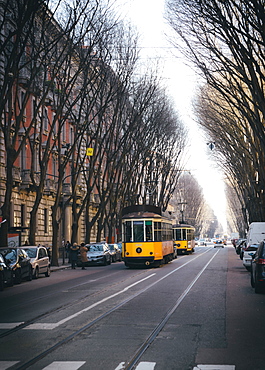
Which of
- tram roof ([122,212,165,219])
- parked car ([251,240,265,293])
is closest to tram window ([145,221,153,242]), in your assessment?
tram roof ([122,212,165,219])

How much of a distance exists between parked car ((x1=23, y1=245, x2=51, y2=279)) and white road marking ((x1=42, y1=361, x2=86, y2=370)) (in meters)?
20.6

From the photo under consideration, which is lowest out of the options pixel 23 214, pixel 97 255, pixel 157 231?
pixel 97 255

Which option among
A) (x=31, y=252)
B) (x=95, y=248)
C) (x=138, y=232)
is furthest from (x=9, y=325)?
Answer: (x=95, y=248)

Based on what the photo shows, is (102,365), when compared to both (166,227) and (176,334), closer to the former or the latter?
(176,334)

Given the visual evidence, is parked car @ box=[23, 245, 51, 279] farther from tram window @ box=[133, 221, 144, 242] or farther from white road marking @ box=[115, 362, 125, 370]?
white road marking @ box=[115, 362, 125, 370]

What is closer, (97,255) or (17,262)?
(17,262)

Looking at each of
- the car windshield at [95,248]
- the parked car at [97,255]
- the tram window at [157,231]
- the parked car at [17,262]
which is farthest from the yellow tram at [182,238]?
the parked car at [17,262]

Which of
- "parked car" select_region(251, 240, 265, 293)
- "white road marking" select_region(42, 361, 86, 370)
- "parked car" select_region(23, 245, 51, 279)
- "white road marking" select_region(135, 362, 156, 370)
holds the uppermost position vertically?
"parked car" select_region(23, 245, 51, 279)

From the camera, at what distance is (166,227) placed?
40.4m

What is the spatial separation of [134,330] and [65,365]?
11.0 ft

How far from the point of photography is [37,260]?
1172 inches

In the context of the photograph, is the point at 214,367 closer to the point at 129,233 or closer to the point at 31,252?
the point at 31,252

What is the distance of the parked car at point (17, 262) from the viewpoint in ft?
84.5

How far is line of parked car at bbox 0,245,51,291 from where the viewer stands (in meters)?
23.8
